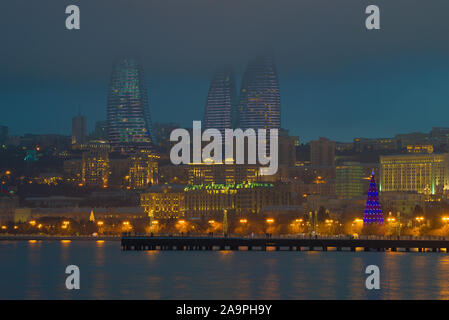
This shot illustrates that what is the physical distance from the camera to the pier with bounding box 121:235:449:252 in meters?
170

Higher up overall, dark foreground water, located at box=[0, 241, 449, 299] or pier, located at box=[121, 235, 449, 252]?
pier, located at box=[121, 235, 449, 252]

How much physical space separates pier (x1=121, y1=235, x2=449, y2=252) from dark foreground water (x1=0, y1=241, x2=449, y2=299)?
15.2ft

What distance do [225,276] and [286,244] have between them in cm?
5430

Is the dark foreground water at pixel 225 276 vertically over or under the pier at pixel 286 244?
under

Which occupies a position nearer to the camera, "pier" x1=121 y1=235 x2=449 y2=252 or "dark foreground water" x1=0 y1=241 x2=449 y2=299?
"dark foreground water" x1=0 y1=241 x2=449 y2=299

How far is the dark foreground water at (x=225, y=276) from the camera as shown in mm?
107688

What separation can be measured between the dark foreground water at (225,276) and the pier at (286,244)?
4.62 m

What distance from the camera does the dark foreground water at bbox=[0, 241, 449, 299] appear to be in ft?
353

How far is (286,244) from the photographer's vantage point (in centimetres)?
17712

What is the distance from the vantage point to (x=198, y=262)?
146 m

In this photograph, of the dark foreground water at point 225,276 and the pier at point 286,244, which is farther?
the pier at point 286,244
